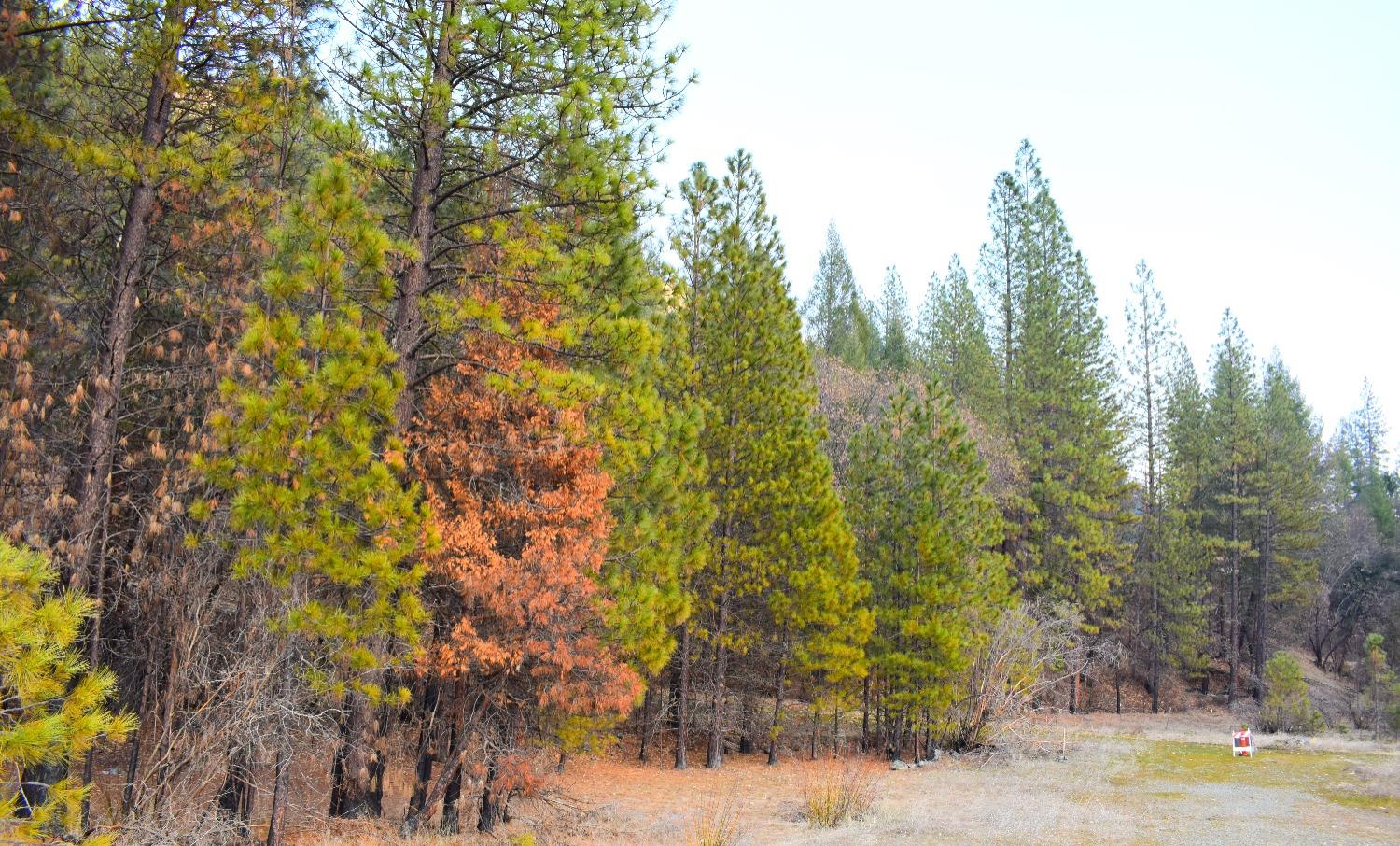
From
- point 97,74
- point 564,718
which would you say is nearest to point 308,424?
point 97,74

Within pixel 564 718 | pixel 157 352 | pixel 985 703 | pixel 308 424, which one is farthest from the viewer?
pixel 985 703

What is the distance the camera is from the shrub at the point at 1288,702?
21922 mm

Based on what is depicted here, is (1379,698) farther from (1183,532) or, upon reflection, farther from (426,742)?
(426,742)

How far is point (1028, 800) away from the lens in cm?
1118

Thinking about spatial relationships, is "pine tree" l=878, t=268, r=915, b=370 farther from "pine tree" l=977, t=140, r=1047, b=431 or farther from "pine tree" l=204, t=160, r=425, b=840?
"pine tree" l=204, t=160, r=425, b=840

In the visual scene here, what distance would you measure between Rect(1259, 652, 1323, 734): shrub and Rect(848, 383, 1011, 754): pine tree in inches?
401

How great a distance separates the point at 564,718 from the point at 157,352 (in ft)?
18.3

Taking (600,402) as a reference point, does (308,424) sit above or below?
below

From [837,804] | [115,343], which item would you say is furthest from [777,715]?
[115,343]

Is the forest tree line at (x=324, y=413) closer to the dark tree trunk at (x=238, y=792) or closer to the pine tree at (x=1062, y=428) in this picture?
the dark tree trunk at (x=238, y=792)

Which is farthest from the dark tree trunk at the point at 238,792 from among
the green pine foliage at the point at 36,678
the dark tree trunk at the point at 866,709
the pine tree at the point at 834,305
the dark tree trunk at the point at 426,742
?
the pine tree at the point at 834,305

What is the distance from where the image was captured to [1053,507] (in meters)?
27.2

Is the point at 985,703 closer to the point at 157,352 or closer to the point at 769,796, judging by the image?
the point at 769,796

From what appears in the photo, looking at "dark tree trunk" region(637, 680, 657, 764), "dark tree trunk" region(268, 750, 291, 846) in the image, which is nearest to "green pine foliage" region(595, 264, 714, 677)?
"dark tree trunk" region(268, 750, 291, 846)
